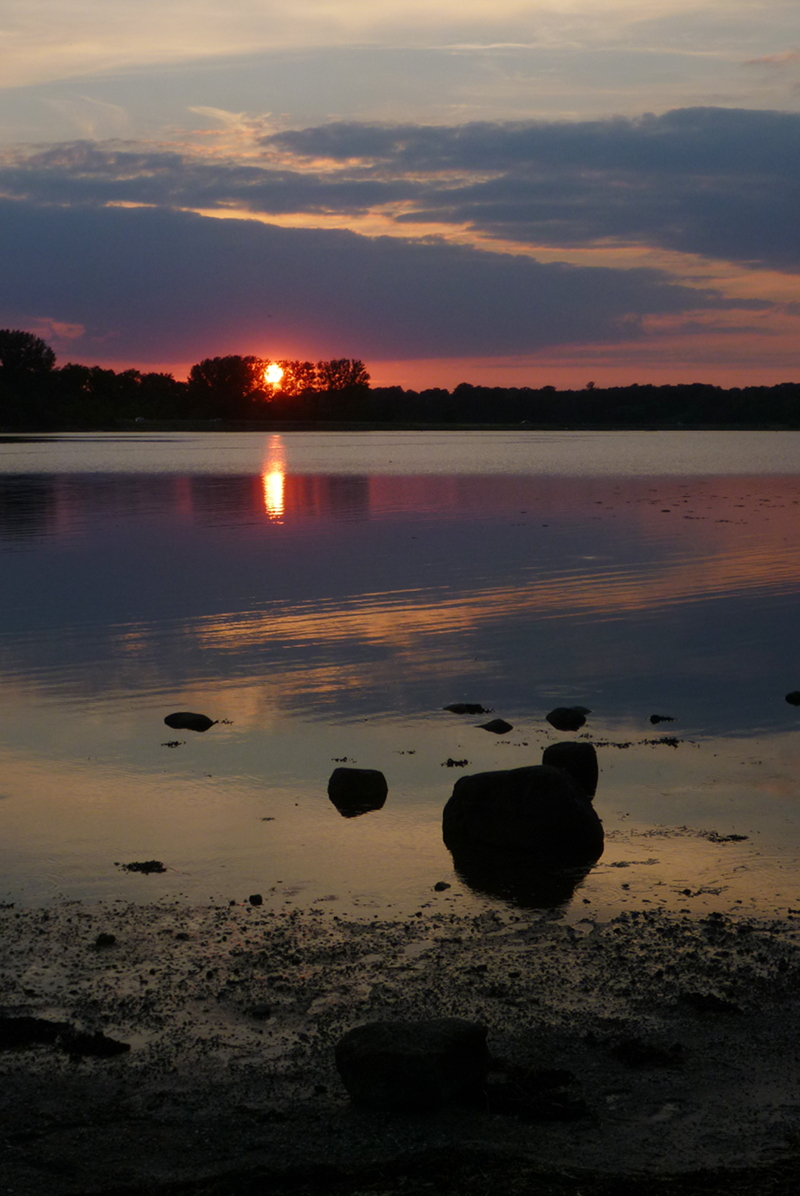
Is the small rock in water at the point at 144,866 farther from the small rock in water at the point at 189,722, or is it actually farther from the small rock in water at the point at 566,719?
the small rock in water at the point at 566,719

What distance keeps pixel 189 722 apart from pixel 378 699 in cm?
302

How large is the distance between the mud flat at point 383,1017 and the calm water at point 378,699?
766mm

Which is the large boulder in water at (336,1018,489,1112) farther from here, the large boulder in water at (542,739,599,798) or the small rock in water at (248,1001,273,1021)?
the large boulder in water at (542,739,599,798)

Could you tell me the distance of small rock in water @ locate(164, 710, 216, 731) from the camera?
16.0m

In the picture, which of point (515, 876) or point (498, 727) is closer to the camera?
point (515, 876)

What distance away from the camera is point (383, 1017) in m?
8.12

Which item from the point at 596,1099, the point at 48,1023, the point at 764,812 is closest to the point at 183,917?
the point at 48,1023

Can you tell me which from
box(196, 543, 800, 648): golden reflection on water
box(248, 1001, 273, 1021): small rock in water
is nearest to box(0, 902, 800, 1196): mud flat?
box(248, 1001, 273, 1021): small rock in water

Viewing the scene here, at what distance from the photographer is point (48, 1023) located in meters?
7.93

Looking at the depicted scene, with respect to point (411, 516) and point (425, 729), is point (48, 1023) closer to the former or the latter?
point (425, 729)

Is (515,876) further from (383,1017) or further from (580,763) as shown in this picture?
(383,1017)

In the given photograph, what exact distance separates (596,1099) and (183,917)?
4.11m

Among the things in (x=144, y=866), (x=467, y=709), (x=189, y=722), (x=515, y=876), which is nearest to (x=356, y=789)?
(x=515, y=876)

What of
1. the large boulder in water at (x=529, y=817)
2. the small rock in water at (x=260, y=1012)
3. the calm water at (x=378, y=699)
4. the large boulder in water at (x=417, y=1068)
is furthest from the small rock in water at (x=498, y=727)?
the large boulder in water at (x=417, y=1068)
